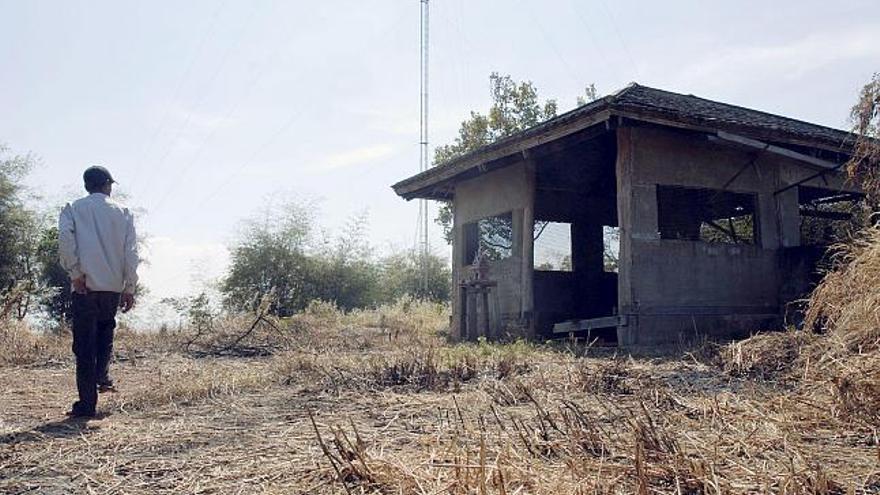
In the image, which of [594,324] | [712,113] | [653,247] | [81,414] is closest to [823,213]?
[712,113]

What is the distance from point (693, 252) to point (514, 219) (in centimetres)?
322

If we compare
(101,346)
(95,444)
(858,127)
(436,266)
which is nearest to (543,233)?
(858,127)

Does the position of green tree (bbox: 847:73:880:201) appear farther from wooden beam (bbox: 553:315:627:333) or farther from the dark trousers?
the dark trousers

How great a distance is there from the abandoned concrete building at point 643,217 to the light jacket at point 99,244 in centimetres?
653

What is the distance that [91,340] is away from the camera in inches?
205

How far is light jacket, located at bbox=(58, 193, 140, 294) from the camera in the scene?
5.23 metres

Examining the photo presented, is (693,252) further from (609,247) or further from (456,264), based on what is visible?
(456,264)

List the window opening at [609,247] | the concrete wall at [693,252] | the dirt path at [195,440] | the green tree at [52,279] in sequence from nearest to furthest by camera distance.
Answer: the dirt path at [195,440], the concrete wall at [693,252], the window opening at [609,247], the green tree at [52,279]

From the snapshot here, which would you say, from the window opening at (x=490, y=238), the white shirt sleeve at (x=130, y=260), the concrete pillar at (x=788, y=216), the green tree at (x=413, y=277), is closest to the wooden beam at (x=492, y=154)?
the window opening at (x=490, y=238)

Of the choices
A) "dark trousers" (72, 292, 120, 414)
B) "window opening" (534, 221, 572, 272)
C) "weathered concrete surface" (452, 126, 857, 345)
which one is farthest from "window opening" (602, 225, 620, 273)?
"dark trousers" (72, 292, 120, 414)

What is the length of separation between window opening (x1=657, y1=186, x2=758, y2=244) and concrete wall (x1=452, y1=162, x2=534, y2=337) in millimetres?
2209

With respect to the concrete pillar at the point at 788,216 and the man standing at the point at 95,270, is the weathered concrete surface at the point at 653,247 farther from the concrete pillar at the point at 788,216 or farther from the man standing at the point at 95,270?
the man standing at the point at 95,270

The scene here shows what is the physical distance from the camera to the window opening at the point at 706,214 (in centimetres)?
1195

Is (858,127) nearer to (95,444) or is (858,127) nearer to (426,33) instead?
(95,444)
